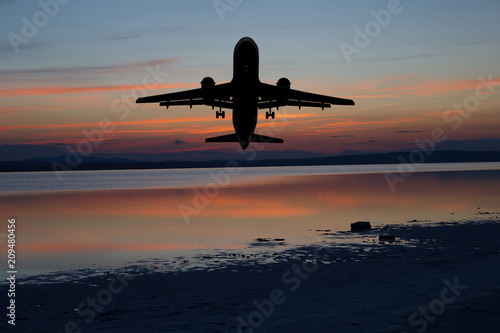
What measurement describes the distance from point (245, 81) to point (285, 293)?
1694 centimetres

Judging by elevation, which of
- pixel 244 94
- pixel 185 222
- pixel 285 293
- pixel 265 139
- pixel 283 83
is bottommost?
pixel 285 293

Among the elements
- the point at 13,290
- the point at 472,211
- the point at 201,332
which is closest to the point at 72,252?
the point at 13,290

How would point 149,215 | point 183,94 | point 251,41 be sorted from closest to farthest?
point 251,41 < point 183,94 < point 149,215

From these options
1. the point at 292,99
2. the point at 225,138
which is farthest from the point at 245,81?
the point at 225,138

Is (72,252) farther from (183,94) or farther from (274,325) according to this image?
(274,325)

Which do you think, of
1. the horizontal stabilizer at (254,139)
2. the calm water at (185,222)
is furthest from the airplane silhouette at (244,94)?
the calm water at (185,222)

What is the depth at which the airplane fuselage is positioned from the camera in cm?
3697

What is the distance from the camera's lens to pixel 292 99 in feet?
156

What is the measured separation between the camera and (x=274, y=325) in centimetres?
2084

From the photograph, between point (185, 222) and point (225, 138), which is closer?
point (225, 138)

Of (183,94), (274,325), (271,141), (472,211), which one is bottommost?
(274,325)

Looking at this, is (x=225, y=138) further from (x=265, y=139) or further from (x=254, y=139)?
(x=265, y=139)

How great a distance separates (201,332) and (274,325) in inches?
111

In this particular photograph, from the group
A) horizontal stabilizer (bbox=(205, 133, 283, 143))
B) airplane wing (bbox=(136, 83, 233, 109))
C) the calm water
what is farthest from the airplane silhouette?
the calm water
